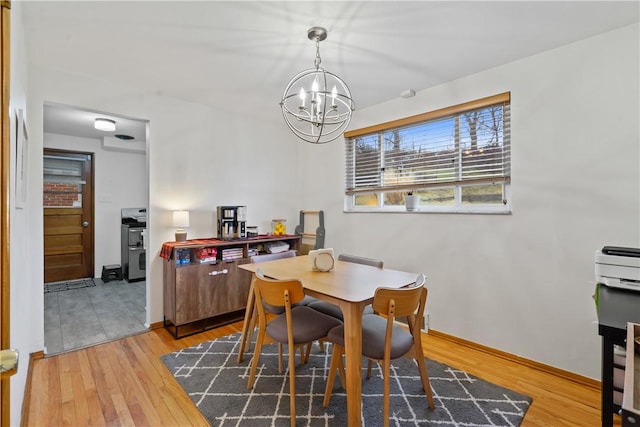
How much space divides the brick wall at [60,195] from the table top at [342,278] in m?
4.13

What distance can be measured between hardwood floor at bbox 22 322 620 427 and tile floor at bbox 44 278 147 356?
24 centimetres

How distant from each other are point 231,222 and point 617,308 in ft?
10.4

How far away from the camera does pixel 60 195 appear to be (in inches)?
184

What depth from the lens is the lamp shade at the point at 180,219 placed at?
3043mm

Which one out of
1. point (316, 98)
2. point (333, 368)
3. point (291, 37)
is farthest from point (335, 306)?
point (291, 37)

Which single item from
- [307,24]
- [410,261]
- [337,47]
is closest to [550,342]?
[410,261]

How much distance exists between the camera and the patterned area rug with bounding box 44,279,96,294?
13.9ft

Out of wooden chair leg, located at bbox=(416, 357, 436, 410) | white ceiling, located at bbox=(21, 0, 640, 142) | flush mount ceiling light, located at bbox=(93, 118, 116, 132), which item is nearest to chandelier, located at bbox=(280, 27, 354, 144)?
white ceiling, located at bbox=(21, 0, 640, 142)

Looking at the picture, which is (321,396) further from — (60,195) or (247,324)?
(60,195)

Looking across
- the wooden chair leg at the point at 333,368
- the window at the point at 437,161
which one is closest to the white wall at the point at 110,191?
the window at the point at 437,161

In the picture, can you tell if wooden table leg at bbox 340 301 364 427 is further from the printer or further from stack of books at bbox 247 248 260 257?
stack of books at bbox 247 248 260 257

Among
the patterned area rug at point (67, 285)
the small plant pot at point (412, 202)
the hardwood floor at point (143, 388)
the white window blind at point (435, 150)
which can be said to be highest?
the white window blind at point (435, 150)

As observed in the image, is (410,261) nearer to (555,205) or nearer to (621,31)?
(555,205)

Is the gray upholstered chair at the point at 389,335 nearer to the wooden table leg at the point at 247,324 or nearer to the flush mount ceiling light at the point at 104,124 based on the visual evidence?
the wooden table leg at the point at 247,324
